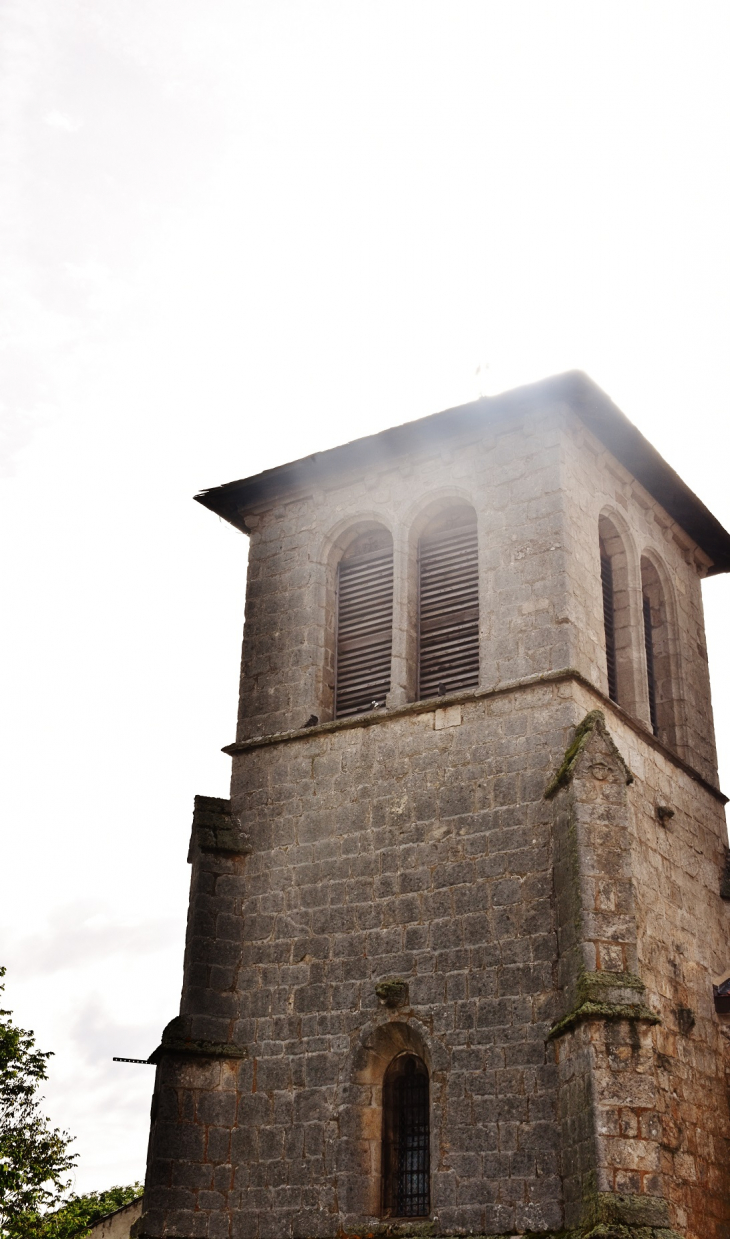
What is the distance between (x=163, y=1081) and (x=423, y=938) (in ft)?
9.61

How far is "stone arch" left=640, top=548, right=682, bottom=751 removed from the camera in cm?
1620

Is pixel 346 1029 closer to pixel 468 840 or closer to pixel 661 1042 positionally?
pixel 468 840

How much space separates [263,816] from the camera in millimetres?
14766

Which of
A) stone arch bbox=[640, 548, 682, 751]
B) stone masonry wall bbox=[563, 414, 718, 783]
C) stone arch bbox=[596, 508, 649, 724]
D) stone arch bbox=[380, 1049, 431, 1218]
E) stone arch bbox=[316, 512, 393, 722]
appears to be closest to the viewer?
stone arch bbox=[380, 1049, 431, 1218]

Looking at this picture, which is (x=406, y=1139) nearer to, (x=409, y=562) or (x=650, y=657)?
(x=409, y=562)

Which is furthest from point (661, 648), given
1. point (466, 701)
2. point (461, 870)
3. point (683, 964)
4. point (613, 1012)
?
point (613, 1012)

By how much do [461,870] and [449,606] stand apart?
3.25 metres

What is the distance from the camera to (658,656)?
16750 mm

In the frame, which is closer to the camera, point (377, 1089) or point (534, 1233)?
point (534, 1233)

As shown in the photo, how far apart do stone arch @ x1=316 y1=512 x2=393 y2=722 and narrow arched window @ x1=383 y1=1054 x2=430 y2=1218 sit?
4352 millimetres

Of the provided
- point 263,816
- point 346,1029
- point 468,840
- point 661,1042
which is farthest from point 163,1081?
point 661,1042

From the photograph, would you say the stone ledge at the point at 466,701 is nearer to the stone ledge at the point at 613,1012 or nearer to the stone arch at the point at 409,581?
the stone arch at the point at 409,581

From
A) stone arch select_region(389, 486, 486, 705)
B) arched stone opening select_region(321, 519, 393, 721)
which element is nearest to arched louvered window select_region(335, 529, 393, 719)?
arched stone opening select_region(321, 519, 393, 721)

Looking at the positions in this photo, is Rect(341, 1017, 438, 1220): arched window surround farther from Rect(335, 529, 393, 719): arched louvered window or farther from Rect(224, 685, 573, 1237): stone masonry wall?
Rect(335, 529, 393, 719): arched louvered window
